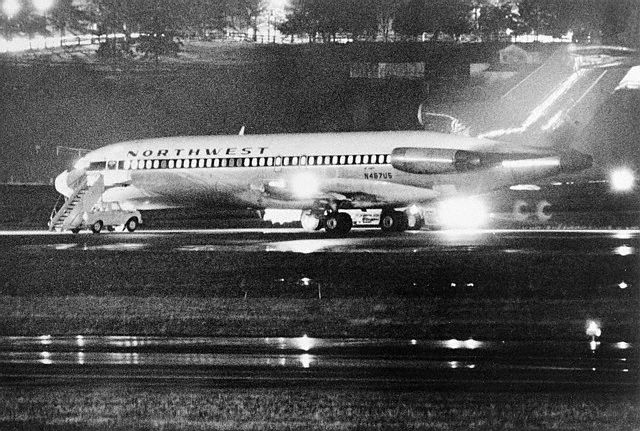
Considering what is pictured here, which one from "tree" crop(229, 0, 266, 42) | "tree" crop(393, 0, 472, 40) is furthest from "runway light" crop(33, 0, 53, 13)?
"tree" crop(393, 0, 472, 40)

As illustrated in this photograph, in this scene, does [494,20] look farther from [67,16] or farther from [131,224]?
[131,224]

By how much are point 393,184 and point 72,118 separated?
62825mm

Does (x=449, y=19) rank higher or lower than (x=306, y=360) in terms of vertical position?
higher

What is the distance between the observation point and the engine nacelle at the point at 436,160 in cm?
5056

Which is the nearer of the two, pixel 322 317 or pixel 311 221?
pixel 322 317

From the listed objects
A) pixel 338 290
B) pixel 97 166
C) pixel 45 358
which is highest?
pixel 97 166

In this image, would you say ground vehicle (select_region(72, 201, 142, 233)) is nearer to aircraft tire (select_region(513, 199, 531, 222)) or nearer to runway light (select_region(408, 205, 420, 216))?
runway light (select_region(408, 205, 420, 216))

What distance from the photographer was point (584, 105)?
181ft

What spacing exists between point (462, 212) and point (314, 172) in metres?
9.13

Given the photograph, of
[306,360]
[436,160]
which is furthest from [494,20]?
[306,360]

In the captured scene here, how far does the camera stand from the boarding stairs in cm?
→ 5703

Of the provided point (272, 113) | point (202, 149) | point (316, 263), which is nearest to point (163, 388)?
point (316, 263)

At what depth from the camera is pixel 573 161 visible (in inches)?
1967

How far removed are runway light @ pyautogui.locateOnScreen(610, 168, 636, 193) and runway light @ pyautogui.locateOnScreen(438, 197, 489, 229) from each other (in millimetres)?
6510
